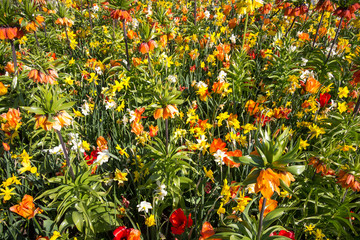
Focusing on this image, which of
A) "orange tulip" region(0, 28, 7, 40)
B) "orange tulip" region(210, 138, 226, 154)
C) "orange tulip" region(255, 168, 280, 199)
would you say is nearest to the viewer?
"orange tulip" region(255, 168, 280, 199)

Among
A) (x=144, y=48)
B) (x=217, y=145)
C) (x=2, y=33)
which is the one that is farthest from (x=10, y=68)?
(x=217, y=145)

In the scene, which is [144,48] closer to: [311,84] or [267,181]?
[311,84]

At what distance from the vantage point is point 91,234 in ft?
5.74

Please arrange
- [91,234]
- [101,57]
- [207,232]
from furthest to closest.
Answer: [101,57] < [91,234] < [207,232]

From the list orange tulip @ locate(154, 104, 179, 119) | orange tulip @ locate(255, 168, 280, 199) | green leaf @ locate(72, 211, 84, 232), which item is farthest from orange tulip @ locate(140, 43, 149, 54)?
orange tulip @ locate(255, 168, 280, 199)

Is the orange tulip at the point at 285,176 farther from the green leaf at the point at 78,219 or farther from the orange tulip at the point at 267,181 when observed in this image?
the green leaf at the point at 78,219

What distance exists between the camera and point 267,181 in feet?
3.17

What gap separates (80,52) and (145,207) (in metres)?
3.55

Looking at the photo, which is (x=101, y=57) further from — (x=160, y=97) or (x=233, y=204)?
(x=233, y=204)

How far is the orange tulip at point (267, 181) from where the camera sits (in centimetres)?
95

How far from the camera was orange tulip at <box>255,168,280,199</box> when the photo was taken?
95 centimetres

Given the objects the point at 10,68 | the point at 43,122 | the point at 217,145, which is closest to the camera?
the point at 43,122

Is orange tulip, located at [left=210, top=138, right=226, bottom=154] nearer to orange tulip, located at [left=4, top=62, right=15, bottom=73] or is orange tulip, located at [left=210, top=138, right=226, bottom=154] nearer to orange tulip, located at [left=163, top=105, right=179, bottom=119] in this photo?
orange tulip, located at [left=163, top=105, right=179, bottom=119]

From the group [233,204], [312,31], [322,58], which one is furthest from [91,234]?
[312,31]
